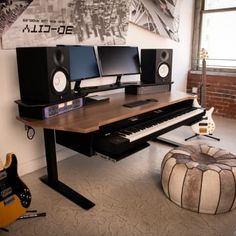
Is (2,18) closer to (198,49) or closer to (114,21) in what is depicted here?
(114,21)

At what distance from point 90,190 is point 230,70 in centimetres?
301

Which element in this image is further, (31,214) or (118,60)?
(118,60)

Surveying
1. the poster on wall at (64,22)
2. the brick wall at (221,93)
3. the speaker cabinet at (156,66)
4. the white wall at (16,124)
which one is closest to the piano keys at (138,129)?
the speaker cabinet at (156,66)

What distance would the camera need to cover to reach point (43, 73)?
1787 mm

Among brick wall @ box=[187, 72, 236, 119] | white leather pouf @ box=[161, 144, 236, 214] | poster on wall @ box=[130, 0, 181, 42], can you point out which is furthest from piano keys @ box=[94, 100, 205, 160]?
brick wall @ box=[187, 72, 236, 119]

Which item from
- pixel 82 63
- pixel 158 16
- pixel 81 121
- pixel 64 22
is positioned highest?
pixel 158 16

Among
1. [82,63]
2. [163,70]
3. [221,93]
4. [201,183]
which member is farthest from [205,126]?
[82,63]

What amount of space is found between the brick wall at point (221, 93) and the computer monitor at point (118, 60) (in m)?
1.80

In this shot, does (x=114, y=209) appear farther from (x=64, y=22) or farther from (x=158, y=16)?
(x=158, y=16)

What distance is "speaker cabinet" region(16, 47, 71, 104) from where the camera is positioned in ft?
5.82

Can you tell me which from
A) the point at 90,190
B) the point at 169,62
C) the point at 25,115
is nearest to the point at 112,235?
the point at 90,190

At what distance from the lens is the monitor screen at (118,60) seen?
250 cm

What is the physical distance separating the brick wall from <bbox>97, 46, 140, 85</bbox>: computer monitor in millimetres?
1798

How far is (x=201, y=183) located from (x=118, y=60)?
148 cm
